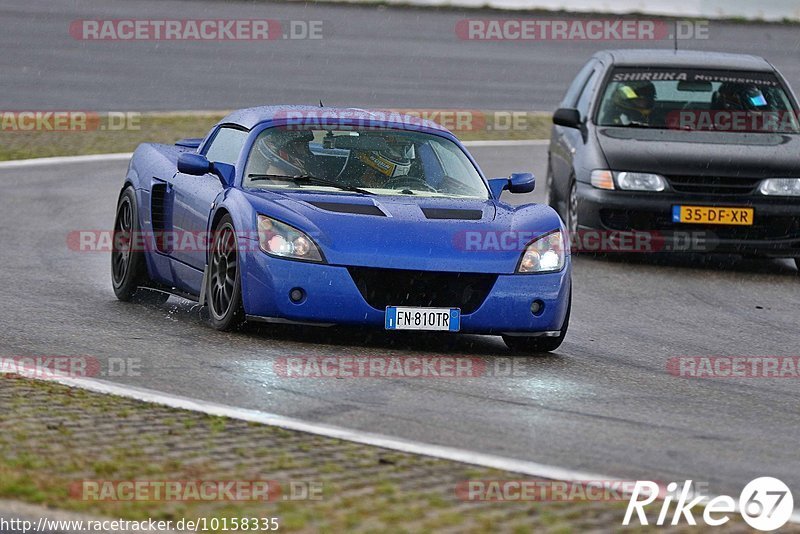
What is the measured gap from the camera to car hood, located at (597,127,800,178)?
1497 centimetres

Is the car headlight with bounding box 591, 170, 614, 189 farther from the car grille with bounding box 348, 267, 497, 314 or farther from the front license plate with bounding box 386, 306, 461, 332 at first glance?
the front license plate with bounding box 386, 306, 461, 332

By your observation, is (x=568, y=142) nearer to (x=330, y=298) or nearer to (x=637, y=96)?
(x=637, y=96)

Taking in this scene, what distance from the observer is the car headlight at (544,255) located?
388 inches

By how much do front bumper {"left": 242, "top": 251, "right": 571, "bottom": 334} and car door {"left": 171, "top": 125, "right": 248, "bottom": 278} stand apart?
38.9 inches

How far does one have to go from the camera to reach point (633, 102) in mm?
15984

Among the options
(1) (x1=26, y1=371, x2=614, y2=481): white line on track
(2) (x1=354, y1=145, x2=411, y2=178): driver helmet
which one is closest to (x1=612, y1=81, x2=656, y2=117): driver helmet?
(2) (x1=354, y1=145, x2=411, y2=178): driver helmet

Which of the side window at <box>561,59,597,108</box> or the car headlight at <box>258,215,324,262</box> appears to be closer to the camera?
the car headlight at <box>258,215,324,262</box>

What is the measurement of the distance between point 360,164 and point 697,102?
5953mm

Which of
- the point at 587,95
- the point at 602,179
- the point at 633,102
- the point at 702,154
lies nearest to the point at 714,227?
the point at 702,154

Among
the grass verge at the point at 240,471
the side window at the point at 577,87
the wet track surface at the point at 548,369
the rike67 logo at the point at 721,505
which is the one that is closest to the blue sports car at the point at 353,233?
the wet track surface at the point at 548,369

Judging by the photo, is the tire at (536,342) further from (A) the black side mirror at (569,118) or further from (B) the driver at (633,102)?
(B) the driver at (633,102)

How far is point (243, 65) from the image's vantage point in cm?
3130

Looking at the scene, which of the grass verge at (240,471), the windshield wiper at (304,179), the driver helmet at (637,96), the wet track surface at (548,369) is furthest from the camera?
the driver helmet at (637,96)

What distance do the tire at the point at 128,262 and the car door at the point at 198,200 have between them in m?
0.55
